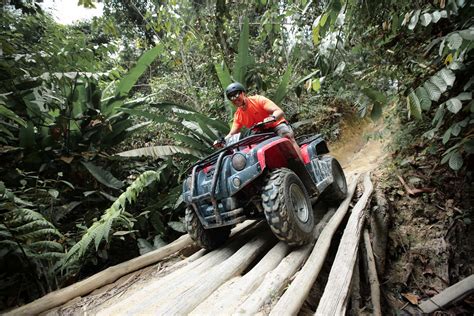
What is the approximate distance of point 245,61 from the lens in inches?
209

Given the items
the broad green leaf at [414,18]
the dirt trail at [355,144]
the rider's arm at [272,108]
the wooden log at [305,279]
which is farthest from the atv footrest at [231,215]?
the dirt trail at [355,144]

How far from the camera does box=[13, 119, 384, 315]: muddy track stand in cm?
185

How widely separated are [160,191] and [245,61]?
2.58m

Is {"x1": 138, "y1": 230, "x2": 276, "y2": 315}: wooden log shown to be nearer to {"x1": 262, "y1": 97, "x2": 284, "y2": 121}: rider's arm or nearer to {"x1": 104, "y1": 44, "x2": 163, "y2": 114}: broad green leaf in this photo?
{"x1": 262, "y1": 97, "x2": 284, "y2": 121}: rider's arm

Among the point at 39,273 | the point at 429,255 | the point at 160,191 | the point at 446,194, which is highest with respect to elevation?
the point at 160,191

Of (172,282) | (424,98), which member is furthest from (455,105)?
(172,282)

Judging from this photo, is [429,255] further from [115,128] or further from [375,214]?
[115,128]

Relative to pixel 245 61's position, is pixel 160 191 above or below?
below

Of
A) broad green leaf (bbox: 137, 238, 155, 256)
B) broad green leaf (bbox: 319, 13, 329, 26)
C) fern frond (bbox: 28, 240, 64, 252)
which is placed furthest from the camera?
broad green leaf (bbox: 137, 238, 155, 256)

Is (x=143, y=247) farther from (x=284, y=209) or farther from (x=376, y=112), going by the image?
(x=376, y=112)

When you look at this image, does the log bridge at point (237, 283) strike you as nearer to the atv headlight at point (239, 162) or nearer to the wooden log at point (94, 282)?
the wooden log at point (94, 282)

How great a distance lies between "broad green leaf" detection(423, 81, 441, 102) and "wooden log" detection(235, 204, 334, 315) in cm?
148

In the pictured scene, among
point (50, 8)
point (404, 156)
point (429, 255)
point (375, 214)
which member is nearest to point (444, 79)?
point (375, 214)

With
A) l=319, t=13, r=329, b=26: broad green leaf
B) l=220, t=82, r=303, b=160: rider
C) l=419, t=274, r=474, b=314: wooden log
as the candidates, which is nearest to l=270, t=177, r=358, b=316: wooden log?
l=220, t=82, r=303, b=160: rider
